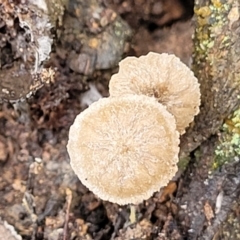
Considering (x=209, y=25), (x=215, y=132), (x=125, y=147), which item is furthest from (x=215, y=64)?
(x=125, y=147)

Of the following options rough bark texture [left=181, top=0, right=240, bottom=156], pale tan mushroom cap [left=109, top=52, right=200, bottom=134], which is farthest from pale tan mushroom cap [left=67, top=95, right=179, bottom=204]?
rough bark texture [left=181, top=0, right=240, bottom=156]

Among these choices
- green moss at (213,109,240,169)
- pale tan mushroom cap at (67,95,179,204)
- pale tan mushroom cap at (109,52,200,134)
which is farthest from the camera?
green moss at (213,109,240,169)

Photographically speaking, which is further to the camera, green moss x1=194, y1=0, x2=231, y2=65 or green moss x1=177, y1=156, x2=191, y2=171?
green moss x1=177, y1=156, x2=191, y2=171

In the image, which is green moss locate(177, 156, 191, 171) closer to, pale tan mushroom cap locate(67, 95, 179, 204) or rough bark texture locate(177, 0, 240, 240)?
rough bark texture locate(177, 0, 240, 240)

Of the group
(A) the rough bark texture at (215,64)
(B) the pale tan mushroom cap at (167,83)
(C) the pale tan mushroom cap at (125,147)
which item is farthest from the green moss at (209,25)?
(C) the pale tan mushroom cap at (125,147)

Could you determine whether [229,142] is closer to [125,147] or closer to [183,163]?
[183,163]

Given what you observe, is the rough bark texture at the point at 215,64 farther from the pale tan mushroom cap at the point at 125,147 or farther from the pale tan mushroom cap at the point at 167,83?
the pale tan mushroom cap at the point at 125,147
